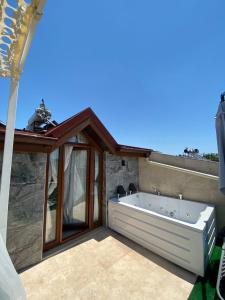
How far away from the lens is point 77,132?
4.27m

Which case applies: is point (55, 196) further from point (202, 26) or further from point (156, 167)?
point (202, 26)

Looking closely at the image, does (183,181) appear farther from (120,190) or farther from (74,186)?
(74,186)

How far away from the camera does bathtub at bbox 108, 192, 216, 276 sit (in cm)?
324

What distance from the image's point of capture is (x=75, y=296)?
2.69 meters

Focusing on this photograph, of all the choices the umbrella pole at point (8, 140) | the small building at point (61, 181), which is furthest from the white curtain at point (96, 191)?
the umbrella pole at point (8, 140)

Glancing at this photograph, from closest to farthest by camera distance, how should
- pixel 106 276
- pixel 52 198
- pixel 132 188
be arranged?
pixel 106 276 < pixel 52 198 < pixel 132 188

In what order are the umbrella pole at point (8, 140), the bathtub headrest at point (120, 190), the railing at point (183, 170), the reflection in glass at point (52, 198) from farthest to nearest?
the bathtub headrest at point (120, 190) → the railing at point (183, 170) → the reflection in glass at point (52, 198) → the umbrella pole at point (8, 140)

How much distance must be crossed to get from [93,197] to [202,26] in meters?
6.07

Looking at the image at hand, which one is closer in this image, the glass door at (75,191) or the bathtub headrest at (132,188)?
the glass door at (75,191)

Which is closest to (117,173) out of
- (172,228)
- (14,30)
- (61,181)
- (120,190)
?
(120,190)

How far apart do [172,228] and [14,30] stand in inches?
175

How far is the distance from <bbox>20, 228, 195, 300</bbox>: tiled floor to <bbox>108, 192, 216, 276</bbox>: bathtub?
26 cm

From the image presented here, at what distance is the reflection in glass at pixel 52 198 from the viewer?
13.4ft

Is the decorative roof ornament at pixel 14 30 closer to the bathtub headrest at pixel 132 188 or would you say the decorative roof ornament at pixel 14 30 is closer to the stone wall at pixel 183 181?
the bathtub headrest at pixel 132 188
